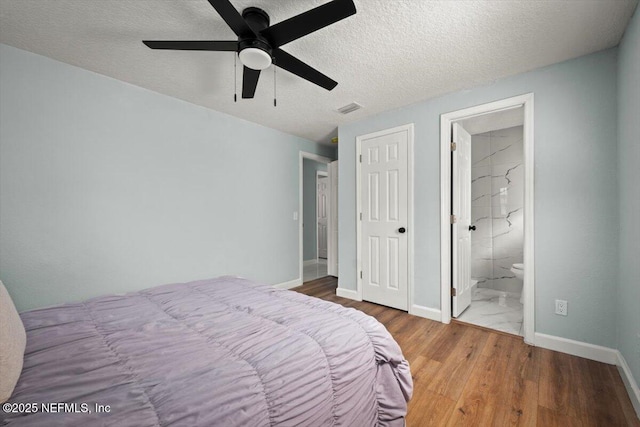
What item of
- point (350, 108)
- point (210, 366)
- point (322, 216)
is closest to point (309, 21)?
point (210, 366)

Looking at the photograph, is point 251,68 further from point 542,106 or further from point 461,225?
point 461,225

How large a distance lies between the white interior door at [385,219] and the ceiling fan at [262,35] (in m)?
1.57

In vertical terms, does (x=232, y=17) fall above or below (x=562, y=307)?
above

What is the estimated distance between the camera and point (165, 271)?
2.73m

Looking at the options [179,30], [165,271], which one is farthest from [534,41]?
[165,271]

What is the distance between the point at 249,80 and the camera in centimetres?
183

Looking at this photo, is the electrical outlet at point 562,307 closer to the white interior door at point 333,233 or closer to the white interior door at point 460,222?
the white interior door at point 460,222

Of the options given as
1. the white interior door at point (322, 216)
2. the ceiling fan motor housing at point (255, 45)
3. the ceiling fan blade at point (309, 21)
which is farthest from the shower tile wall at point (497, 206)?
the ceiling fan motor housing at point (255, 45)

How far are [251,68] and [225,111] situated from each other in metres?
1.70

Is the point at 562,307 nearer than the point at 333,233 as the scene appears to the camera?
Yes

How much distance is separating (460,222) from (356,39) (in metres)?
2.11

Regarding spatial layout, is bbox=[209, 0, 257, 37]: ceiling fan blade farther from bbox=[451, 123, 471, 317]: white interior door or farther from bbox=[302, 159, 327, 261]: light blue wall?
bbox=[302, 159, 327, 261]: light blue wall

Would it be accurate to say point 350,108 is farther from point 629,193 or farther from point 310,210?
point 310,210

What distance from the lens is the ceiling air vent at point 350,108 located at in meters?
2.96
